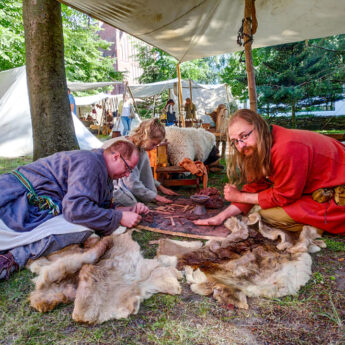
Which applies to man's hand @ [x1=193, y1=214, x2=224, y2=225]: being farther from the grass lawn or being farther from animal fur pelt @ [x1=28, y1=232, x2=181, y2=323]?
the grass lawn

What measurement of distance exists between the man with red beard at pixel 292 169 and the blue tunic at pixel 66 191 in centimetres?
106

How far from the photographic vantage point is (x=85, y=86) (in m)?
14.0

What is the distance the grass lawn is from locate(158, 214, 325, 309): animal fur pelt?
0.06 meters

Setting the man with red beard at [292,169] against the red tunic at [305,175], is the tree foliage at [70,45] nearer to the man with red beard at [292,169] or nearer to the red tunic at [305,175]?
the man with red beard at [292,169]

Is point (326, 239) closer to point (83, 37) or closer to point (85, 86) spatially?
point (85, 86)

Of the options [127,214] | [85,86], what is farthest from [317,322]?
[85,86]

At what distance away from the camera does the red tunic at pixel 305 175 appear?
7.12ft

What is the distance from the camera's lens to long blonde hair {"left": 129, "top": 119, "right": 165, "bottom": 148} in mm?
3039

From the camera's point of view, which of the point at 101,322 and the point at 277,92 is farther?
the point at 277,92

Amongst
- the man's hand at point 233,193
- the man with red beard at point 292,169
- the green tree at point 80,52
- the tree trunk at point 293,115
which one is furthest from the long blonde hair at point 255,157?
the green tree at point 80,52

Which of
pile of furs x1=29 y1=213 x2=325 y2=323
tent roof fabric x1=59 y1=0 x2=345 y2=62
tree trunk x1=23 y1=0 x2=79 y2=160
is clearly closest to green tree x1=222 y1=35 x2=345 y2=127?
tent roof fabric x1=59 y1=0 x2=345 y2=62

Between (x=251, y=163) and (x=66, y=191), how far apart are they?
1.45m

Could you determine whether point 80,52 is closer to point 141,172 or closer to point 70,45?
point 70,45

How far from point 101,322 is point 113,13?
14.4 feet
